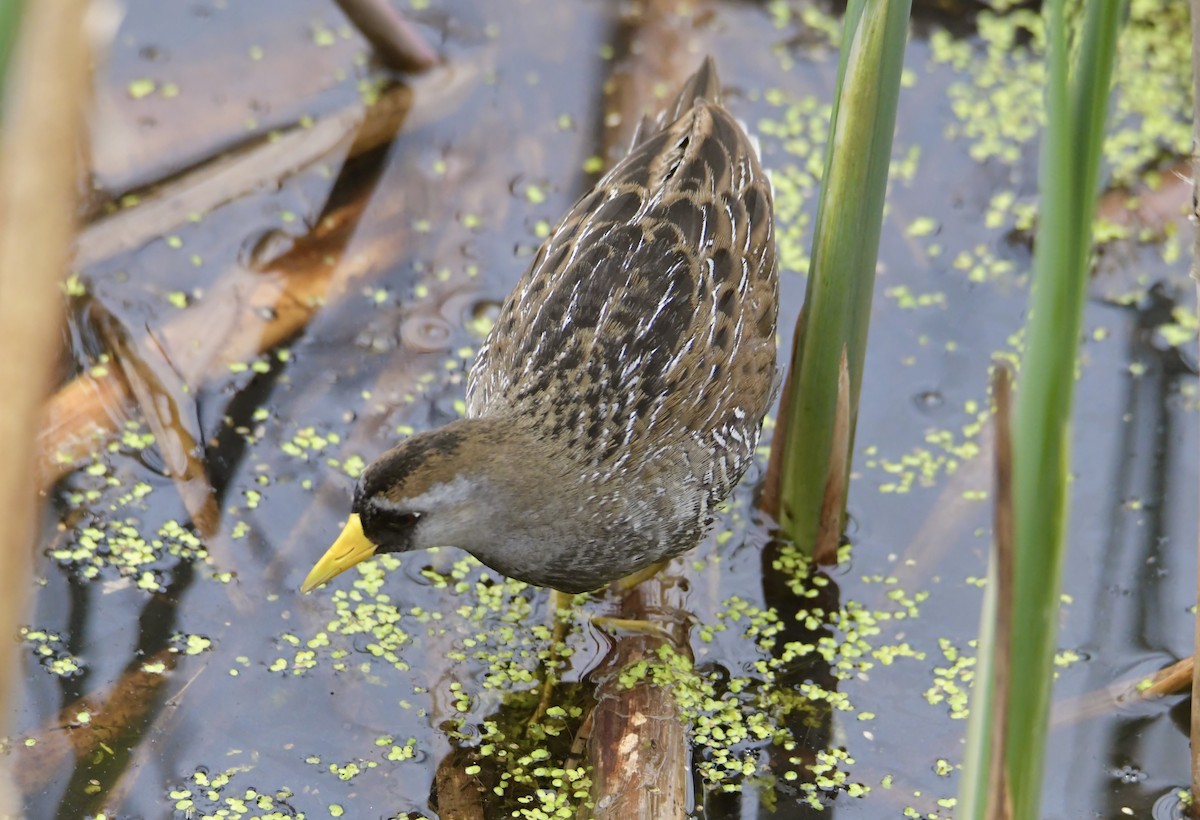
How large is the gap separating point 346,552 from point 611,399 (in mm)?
789

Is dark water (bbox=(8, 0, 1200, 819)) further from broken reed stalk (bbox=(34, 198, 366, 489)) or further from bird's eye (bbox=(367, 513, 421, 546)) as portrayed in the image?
bird's eye (bbox=(367, 513, 421, 546))

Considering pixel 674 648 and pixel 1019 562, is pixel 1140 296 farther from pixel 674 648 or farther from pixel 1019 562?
pixel 1019 562

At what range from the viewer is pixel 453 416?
4.61 meters

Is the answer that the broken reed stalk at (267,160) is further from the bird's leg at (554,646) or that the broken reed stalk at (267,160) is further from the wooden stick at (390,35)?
the bird's leg at (554,646)

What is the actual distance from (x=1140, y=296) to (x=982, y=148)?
953 mm

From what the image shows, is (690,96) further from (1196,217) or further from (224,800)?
(224,800)

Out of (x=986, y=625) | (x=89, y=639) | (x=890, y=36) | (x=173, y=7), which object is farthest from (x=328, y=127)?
(x=986, y=625)

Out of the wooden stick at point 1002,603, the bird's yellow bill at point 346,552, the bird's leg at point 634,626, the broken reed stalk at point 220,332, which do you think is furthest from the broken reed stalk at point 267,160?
the wooden stick at point 1002,603

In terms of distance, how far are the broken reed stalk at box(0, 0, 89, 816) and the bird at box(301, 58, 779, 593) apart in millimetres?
2051

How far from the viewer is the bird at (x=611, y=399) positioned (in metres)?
3.44

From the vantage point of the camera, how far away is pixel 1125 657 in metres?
4.09

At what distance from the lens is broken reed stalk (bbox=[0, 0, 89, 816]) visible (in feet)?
3.74

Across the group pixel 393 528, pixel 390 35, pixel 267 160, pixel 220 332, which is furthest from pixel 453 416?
pixel 390 35

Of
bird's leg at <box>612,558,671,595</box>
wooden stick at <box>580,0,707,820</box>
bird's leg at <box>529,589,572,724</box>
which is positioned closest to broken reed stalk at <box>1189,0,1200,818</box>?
wooden stick at <box>580,0,707,820</box>
